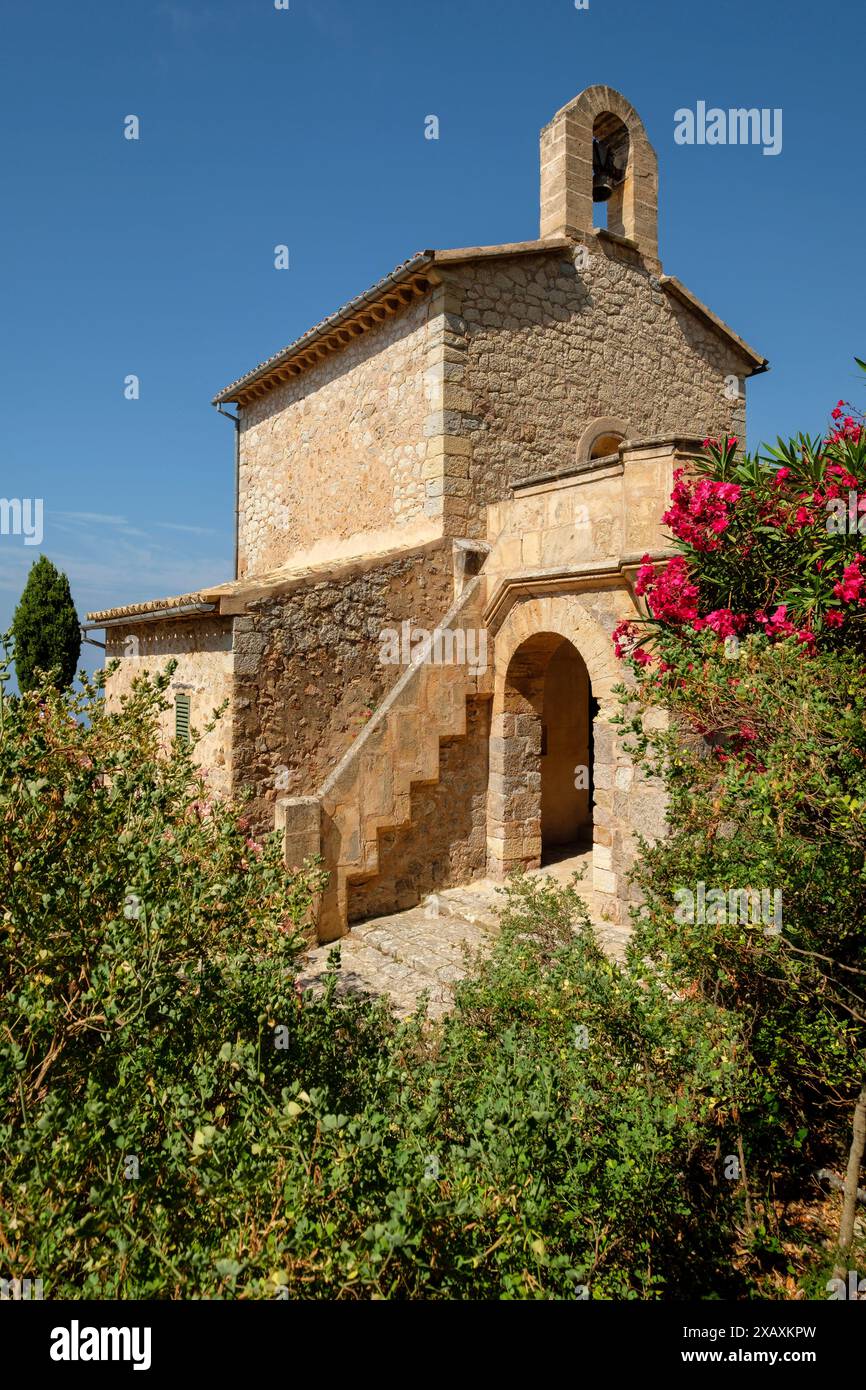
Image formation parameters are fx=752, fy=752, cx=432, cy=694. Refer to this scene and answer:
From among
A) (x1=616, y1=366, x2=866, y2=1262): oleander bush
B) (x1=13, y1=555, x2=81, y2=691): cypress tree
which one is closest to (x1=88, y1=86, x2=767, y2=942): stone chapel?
(x1=616, y1=366, x2=866, y2=1262): oleander bush

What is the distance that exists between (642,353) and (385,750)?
7838 millimetres

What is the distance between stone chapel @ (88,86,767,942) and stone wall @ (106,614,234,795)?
0.04m

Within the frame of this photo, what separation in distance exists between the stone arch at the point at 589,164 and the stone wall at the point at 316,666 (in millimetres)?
5456

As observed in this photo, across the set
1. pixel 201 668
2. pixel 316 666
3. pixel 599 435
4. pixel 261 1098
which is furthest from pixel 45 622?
pixel 261 1098

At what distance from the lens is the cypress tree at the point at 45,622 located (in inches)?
702

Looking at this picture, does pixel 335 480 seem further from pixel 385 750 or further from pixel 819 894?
pixel 819 894

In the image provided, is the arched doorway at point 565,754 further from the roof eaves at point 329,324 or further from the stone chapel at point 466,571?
the roof eaves at point 329,324

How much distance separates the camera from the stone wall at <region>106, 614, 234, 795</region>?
8109 millimetres

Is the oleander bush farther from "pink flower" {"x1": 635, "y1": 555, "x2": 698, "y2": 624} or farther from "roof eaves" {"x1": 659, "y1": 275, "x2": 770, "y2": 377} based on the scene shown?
"roof eaves" {"x1": 659, "y1": 275, "x2": 770, "y2": 377}

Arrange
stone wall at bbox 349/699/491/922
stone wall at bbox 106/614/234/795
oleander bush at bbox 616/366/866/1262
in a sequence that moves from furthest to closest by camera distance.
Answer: stone wall at bbox 349/699/491/922
stone wall at bbox 106/614/234/795
oleander bush at bbox 616/366/866/1262

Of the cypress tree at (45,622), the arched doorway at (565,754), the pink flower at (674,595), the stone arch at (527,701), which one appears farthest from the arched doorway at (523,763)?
the cypress tree at (45,622)

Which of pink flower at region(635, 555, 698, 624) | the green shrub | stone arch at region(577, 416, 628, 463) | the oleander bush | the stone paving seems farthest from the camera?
stone arch at region(577, 416, 628, 463)

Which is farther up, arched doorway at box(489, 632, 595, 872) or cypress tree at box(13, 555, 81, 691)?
cypress tree at box(13, 555, 81, 691)
